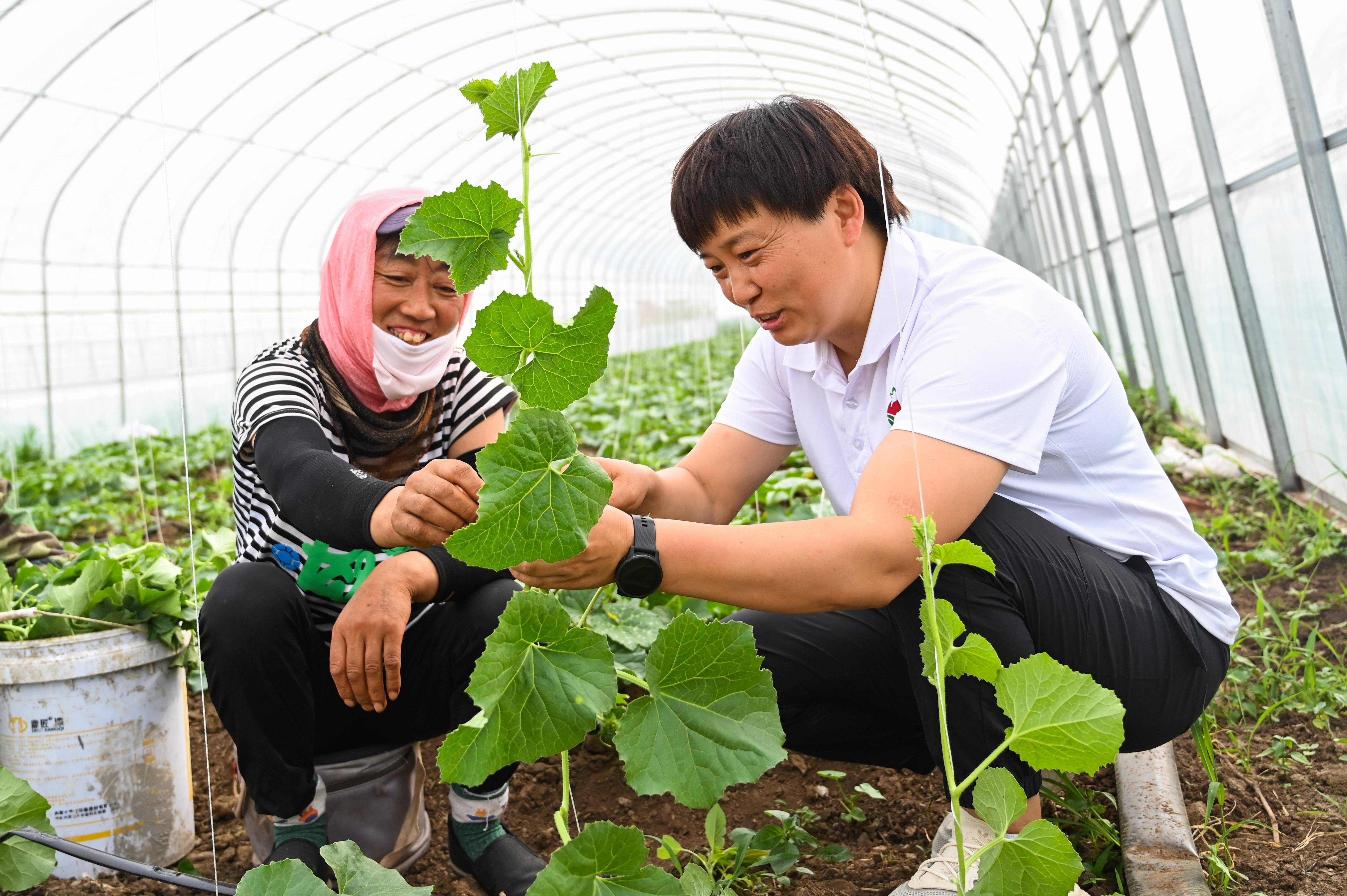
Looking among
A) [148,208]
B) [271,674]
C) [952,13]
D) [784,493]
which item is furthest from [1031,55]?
[271,674]

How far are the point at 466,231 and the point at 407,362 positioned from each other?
2.55ft

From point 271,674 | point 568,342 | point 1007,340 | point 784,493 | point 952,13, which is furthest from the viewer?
point 952,13

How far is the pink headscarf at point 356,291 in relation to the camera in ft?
5.52

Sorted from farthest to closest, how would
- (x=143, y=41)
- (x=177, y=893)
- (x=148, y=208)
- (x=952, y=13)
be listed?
1. (x=148, y=208)
2. (x=952, y=13)
3. (x=143, y=41)
4. (x=177, y=893)

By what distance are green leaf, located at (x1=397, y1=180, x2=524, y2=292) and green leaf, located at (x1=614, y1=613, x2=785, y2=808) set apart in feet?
1.29

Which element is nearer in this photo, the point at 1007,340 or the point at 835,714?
the point at 1007,340

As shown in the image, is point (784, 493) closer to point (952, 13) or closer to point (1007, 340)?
point (1007, 340)

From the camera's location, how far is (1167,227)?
17.2 ft

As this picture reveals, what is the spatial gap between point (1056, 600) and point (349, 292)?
1.19 meters

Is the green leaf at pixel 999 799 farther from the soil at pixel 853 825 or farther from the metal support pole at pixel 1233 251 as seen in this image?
the metal support pole at pixel 1233 251

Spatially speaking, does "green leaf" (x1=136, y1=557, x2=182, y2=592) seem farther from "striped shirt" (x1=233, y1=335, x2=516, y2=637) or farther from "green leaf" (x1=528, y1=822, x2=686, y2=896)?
"green leaf" (x1=528, y1=822, x2=686, y2=896)

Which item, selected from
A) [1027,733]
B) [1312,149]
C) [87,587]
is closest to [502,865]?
[87,587]

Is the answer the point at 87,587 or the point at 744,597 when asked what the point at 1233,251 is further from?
the point at 87,587

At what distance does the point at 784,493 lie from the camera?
3.37 metres
